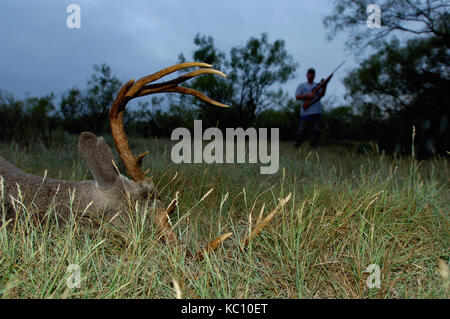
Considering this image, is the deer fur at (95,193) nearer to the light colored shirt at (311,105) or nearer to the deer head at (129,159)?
the deer head at (129,159)

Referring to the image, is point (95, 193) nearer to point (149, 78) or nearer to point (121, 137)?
point (121, 137)

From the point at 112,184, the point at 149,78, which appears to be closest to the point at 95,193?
the point at 112,184

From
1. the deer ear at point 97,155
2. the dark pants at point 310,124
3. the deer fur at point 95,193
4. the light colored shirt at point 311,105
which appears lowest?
the deer fur at point 95,193

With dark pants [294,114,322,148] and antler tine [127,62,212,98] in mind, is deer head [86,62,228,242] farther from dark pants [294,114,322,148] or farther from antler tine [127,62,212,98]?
dark pants [294,114,322,148]

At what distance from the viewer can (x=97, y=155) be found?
5.93ft

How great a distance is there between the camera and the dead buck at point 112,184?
1824mm

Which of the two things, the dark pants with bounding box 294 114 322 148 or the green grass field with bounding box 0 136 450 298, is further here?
the dark pants with bounding box 294 114 322 148

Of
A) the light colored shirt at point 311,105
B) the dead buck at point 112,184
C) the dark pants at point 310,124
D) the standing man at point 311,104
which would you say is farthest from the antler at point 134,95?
the dark pants at point 310,124

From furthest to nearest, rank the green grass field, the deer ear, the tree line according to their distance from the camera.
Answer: the tree line < the deer ear < the green grass field

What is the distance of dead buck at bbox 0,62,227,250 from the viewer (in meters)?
1.82

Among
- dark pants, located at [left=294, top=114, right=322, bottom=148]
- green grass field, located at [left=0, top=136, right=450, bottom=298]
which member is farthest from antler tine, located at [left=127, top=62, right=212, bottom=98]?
dark pants, located at [left=294, top=114, right=322, bottom=148]

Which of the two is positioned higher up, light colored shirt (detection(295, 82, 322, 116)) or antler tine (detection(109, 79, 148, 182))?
light colored shirt (detection(295, 82, 322, 116))
